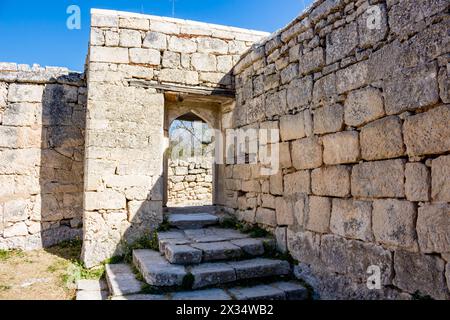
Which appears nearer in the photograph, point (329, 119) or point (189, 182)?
point (329, 119)

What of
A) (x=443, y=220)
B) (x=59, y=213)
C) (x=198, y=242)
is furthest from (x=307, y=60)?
(x=59, y=213)

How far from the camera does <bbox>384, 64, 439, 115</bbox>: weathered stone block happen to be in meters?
2.54

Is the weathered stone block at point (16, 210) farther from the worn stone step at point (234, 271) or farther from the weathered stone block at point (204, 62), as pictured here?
the weathered stone block at point (204, 62)

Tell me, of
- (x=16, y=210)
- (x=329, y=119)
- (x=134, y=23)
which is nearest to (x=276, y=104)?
(x=329, y=119)

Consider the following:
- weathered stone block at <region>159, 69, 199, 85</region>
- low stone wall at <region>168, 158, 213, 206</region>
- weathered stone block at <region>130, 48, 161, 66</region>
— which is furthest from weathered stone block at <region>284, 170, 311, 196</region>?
low stone wall at <region>168, 158, 213, 206</region>

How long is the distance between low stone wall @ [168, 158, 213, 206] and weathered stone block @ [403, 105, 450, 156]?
7498 millimetres

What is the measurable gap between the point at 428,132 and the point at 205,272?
2492 mm

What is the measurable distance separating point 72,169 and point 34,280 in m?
2.07

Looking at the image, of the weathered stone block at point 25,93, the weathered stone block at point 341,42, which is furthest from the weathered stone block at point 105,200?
the weathered stone block at point 341,42

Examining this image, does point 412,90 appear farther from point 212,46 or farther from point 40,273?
point 40,273

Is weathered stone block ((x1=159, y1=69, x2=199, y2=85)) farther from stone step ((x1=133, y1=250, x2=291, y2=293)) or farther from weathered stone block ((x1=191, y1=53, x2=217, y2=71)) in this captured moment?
stone step ((x1=133, y1=250, x2=291, y2=293))

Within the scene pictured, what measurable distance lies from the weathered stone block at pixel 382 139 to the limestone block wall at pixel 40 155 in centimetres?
478

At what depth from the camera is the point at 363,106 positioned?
125 inches
